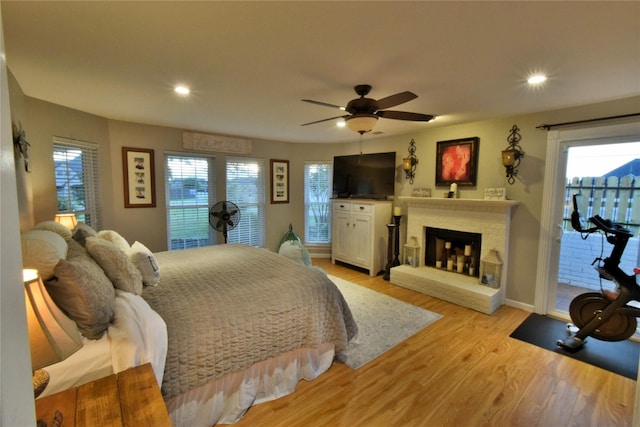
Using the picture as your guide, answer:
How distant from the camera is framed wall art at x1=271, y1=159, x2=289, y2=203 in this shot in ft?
16.9

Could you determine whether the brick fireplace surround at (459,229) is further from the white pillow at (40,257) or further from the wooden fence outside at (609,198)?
the white pillow at (40,257)

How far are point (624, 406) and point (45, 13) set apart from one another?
13.2ft

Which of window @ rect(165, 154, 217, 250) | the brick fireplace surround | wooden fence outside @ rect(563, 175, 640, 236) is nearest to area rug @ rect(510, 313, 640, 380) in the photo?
the brick fireplace surround

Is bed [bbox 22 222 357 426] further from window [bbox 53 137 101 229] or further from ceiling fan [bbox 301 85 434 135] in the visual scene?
ceiling fan [bbox 301 85 434 135]

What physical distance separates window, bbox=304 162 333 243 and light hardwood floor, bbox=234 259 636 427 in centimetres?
315

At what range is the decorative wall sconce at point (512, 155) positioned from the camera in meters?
3.28

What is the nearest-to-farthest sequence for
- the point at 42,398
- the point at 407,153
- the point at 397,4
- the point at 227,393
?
the point at 42,398 → the point at 397,4 → the point at 227,393 → the point at 407,153

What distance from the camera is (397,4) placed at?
130cm

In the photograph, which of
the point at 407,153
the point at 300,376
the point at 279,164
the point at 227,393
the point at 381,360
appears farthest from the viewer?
the point at 279,164

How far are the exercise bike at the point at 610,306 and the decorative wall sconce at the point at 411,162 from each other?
2.06 metres

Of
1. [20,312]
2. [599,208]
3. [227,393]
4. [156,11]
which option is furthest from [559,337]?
[156,11]

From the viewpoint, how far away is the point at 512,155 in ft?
10.7

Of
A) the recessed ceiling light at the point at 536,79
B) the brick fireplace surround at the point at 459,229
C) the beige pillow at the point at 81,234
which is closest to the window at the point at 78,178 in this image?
the beige pillow at the point at 81,234

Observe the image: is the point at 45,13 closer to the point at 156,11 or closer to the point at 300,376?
the point at 156,11
